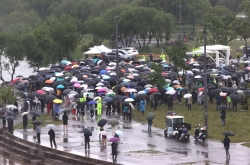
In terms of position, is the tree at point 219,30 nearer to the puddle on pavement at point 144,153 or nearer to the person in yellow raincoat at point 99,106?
the person in yellow raincoat at point 99,106

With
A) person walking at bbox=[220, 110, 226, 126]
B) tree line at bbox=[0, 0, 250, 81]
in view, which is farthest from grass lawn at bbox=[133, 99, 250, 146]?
tree line at bbox=[0, 0, 250, 81]

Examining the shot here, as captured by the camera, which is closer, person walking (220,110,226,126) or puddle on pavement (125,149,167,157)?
puddle on pavement (125,149,167,157)

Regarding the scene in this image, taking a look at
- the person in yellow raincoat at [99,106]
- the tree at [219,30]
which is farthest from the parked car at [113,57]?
the person in yellow raincoat at [99,106]

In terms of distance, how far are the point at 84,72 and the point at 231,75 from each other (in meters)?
11.6

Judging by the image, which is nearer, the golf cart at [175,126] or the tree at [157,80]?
the golf cart at [175,126]

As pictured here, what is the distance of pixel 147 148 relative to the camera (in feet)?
106

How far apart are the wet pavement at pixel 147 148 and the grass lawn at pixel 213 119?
1.53 metres

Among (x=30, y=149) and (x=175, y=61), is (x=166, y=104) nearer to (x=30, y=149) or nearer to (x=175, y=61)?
(x=175, y=61)

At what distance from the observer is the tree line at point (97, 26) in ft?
224

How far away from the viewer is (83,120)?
1582 inches

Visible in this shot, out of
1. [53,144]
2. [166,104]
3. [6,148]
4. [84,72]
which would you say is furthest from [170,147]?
[84,72]

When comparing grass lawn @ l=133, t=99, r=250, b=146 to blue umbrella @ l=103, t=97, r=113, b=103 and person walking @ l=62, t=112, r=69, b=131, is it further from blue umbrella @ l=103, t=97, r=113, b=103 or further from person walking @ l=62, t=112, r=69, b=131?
person walking @ l=62, t=112, r=69, b=131

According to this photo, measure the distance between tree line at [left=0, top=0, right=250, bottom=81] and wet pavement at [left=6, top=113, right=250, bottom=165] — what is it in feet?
99.9

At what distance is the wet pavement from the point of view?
2978 cm
